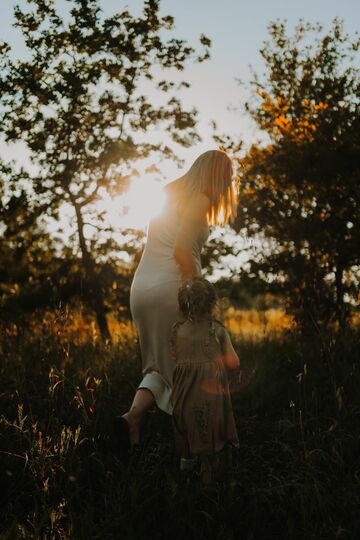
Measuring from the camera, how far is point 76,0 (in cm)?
625

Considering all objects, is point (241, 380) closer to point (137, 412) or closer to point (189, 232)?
point (137, 412)

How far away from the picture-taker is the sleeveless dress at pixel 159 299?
3396mm

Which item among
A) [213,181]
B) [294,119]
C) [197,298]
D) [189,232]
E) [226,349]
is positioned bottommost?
[226,349]

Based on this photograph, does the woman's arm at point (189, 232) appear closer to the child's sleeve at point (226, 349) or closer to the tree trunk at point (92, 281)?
the child's sleeve at point (226, 349)

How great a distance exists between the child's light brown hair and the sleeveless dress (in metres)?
0.19

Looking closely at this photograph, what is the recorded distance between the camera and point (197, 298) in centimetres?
310

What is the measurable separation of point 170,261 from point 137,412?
37.0 inches

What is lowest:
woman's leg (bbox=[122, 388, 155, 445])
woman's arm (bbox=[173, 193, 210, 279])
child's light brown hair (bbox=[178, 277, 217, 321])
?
woman's leg (bbox=[122, 388, 155, 445])

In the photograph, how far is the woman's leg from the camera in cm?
324

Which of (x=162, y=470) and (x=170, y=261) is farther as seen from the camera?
(x=170, y=261)

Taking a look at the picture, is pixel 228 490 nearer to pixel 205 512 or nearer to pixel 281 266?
pixel 205 512

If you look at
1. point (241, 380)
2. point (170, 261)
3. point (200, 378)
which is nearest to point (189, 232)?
point (170, 261)

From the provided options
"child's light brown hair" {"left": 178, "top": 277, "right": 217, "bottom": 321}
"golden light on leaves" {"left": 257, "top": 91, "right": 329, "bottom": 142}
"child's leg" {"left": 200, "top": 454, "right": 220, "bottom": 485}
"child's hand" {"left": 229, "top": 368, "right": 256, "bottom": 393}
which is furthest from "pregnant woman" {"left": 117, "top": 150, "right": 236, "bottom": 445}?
"golden light on leaves" {"left": 257, "top": 91, "right": 329, "bottom": 142}

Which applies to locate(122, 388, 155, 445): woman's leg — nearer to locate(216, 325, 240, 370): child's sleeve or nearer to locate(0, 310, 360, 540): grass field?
locate(0, 310, 360, 540): grass field
